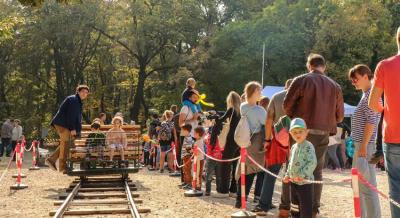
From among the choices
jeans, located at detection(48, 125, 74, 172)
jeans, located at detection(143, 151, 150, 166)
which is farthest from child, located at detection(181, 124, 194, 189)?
jeans, located at detection(143, 151, 150, 166)

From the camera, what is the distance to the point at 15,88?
53.7 m

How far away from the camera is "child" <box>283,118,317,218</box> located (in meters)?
6.66

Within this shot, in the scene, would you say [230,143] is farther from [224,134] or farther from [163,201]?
[163,201]

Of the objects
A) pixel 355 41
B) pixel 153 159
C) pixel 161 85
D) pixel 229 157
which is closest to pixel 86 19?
pixel 161 85

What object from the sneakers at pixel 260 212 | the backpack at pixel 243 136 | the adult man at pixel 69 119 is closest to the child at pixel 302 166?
the sneakers at pixel 260 212

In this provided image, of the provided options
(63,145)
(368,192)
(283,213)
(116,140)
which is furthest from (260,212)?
(63,145)

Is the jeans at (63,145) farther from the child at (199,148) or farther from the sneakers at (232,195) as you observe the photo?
the sneakers at (232,195)

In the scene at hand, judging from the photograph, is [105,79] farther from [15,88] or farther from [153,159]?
[153,159]

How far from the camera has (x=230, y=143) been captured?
427 inches

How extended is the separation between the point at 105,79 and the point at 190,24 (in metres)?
15.0

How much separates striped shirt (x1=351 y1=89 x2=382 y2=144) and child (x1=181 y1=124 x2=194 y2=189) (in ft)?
20.6

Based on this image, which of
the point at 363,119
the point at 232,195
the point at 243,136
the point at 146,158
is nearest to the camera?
the point at 363,119

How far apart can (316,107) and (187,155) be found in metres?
6.12

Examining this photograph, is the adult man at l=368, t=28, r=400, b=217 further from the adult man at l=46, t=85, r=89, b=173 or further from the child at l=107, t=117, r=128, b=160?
the child at l=107, t=117, r=128, b=160
